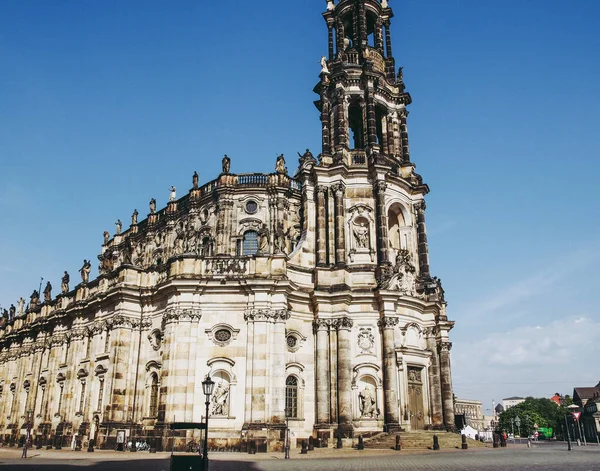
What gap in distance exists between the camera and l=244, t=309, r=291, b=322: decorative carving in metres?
31.5

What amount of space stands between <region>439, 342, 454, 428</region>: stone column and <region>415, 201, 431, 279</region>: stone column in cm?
586

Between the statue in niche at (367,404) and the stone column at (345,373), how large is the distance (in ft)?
2.66

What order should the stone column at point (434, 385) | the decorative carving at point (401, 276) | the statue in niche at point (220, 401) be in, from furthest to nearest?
the stone column at point (434, 385), the decorative carving at point (401, 276), the statue in niche at point (220, 401)

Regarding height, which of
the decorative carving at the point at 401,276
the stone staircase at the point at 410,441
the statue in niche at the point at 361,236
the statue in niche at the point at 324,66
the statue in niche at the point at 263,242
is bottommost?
the stone staircase at the point at 410,441

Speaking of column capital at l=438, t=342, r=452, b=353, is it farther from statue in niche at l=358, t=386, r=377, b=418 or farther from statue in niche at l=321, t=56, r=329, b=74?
statue in niche at l=321, t=56, r=329, b=74

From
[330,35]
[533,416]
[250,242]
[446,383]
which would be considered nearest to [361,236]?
[250,242]

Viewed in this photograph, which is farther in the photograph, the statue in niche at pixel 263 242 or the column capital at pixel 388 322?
the column capital at pixel 388 322

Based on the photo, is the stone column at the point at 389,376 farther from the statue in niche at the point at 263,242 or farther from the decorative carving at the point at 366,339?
the statue in niche at the point at 263,242

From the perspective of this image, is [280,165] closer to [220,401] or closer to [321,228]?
[321,228]

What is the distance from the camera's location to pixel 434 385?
38.2m

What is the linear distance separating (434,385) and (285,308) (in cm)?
1346

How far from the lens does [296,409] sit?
33469mm

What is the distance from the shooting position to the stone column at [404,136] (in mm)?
43812

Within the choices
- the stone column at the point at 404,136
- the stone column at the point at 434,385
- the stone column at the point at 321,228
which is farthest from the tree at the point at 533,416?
the stone column at the point at 321,228
